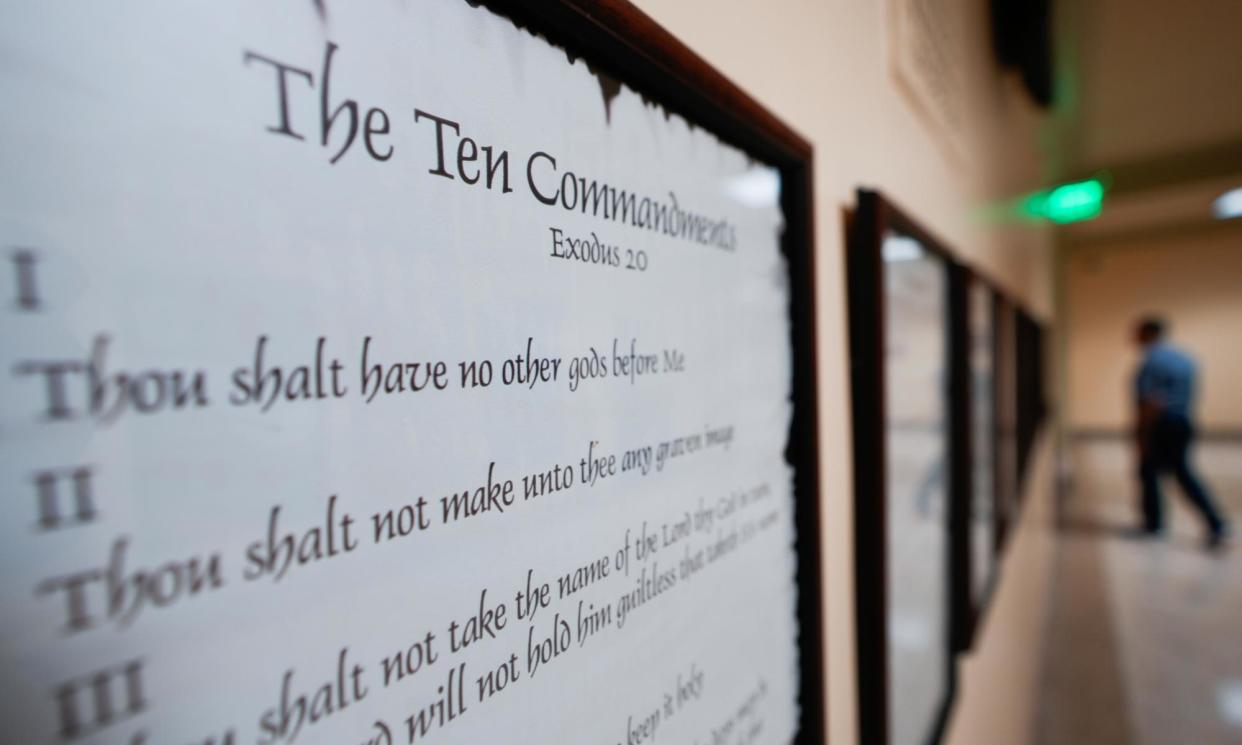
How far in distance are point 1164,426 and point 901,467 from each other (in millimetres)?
4593

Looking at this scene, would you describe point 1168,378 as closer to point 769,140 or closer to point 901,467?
point 901,467

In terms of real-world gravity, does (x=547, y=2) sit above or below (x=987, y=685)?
above

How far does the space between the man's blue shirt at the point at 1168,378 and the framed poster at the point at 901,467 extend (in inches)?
164

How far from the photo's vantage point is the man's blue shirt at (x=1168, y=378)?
12.4 ft

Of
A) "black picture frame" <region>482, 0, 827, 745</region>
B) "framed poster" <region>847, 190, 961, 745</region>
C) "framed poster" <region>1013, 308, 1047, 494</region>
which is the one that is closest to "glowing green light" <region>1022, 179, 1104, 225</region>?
"framed poster" <region>1013, 308, 1047, 494</region>

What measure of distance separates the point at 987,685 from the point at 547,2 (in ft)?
5.09

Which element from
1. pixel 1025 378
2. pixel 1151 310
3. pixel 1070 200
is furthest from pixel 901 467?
pixel 1151 310

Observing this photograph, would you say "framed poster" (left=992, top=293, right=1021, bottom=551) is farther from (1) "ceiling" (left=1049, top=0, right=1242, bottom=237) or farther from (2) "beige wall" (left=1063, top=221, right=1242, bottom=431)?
(2) "beige wall" (left=1063, top=221, right=1242, bottom=431)

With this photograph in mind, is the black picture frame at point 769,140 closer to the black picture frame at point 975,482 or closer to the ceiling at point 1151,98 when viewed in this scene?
the black picture frame at point 975,482

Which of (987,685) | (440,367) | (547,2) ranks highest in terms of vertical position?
(547,2)

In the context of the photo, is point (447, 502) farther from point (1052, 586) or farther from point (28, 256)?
point (1052, 586)

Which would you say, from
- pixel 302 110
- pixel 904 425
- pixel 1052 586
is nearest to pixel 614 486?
pixel 302 110

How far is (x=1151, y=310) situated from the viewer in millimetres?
6891

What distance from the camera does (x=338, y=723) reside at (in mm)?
175
